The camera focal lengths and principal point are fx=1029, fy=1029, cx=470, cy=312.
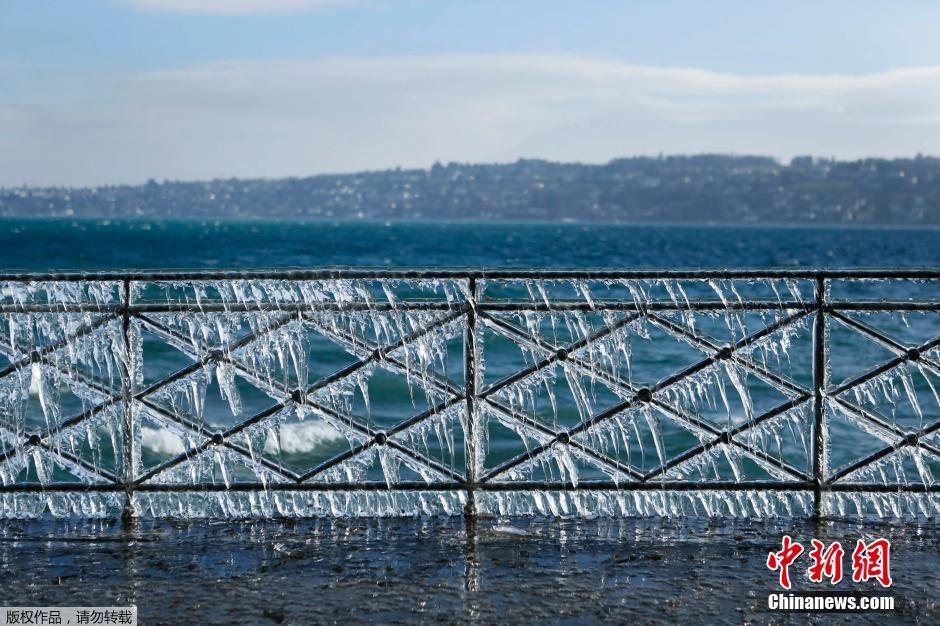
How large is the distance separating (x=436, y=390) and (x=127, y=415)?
1.59 meters

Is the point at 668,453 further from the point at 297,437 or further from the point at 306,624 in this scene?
the point at 306,624

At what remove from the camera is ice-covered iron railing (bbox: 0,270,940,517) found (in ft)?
16.9

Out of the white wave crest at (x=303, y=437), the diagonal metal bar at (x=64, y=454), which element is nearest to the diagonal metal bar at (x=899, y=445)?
the diagonal metal bar at (x=64, y=454)

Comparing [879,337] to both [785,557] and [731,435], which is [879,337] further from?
[785,557]

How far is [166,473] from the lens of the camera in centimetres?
539

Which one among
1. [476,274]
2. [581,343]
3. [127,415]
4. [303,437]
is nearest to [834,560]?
[581,343]

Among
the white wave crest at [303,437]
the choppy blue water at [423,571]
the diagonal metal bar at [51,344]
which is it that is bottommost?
the white wave crest at [303,437]

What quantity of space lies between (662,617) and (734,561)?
786mm

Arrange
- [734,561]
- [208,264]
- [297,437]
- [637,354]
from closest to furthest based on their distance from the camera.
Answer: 1. [734,561]
2. [297,437]
3. [637,354]
4. [208,264]

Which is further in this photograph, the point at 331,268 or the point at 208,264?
the point at 208,264

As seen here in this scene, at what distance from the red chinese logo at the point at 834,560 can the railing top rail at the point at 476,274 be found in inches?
50.6

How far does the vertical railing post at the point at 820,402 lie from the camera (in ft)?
16.8

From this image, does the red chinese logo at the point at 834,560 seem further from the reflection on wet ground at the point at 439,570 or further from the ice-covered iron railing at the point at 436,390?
the ice-covered iron railing at the point at 436,390

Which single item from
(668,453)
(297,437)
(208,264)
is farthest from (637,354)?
(208,264)
